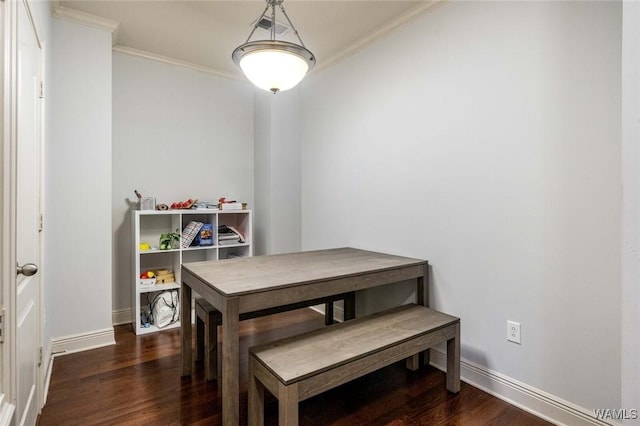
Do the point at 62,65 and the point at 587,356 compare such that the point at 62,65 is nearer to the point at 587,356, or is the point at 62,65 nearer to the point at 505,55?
the point at 505,55

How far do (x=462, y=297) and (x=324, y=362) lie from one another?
1.12 m

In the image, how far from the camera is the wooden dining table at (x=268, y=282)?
156 centimetres

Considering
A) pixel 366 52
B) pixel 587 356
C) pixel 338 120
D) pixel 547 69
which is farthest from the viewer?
pixel 338 120

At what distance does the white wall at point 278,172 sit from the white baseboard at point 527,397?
84.3 inches

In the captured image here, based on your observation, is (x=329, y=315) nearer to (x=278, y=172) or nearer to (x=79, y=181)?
(x=278, y=172)

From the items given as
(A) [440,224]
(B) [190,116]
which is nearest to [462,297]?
(A) [440,224]

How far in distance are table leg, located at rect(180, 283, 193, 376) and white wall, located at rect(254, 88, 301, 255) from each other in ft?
4.84

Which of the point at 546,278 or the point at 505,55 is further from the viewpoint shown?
the point at 505,55

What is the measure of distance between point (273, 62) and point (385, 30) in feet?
4.30

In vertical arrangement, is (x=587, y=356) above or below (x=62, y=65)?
below

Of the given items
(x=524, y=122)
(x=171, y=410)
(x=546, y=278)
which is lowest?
(x=171, y=410)

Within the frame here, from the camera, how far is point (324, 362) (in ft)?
4.93

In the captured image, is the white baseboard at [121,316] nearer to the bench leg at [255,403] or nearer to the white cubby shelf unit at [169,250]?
the white cubby shelf unit at [169,250]

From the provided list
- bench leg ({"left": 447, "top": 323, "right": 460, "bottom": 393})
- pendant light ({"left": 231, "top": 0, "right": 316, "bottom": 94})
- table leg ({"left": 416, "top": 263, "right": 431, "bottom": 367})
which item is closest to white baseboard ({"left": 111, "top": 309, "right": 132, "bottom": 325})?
pendant light ({"left": 231, "top": 0, "right": 316, "bottom": 94})
